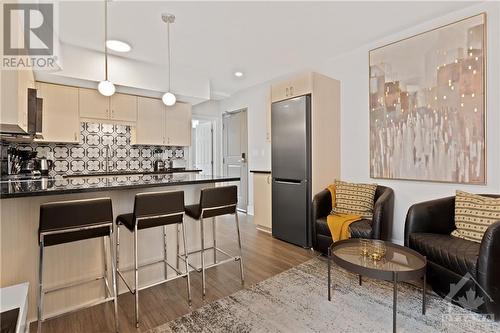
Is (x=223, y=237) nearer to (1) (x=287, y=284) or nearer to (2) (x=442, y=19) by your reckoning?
(1) (x=287, y=284)

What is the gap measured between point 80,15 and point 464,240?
14.1 ft

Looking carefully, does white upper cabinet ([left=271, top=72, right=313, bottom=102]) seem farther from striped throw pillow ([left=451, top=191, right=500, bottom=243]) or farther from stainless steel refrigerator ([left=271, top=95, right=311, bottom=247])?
striped throw pillow ([left=451, top=191, right=500, bottom=243])

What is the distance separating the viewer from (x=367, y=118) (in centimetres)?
342

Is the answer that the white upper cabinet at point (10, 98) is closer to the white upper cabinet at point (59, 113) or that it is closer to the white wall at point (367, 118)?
the white upper cabinet at point (59, 113)

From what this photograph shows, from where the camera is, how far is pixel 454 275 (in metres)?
1.95

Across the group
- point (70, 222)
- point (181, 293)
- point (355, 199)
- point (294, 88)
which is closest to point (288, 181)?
point (355, 199)

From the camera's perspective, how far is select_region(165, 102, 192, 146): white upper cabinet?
4.75 meters

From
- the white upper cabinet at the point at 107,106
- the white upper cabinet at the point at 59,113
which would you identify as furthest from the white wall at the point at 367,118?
the white upper cabinet at the point at 59,113

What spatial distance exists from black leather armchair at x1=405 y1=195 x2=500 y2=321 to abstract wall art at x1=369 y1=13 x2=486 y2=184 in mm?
541

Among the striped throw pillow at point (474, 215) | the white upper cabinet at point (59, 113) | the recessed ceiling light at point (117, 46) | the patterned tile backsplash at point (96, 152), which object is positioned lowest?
the striped throw pillow at point (474, 215)

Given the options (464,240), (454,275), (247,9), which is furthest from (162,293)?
(247,9)

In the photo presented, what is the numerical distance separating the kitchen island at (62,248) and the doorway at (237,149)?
3.08 m

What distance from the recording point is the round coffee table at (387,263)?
1647 mm

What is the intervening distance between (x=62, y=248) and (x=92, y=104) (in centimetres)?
270
